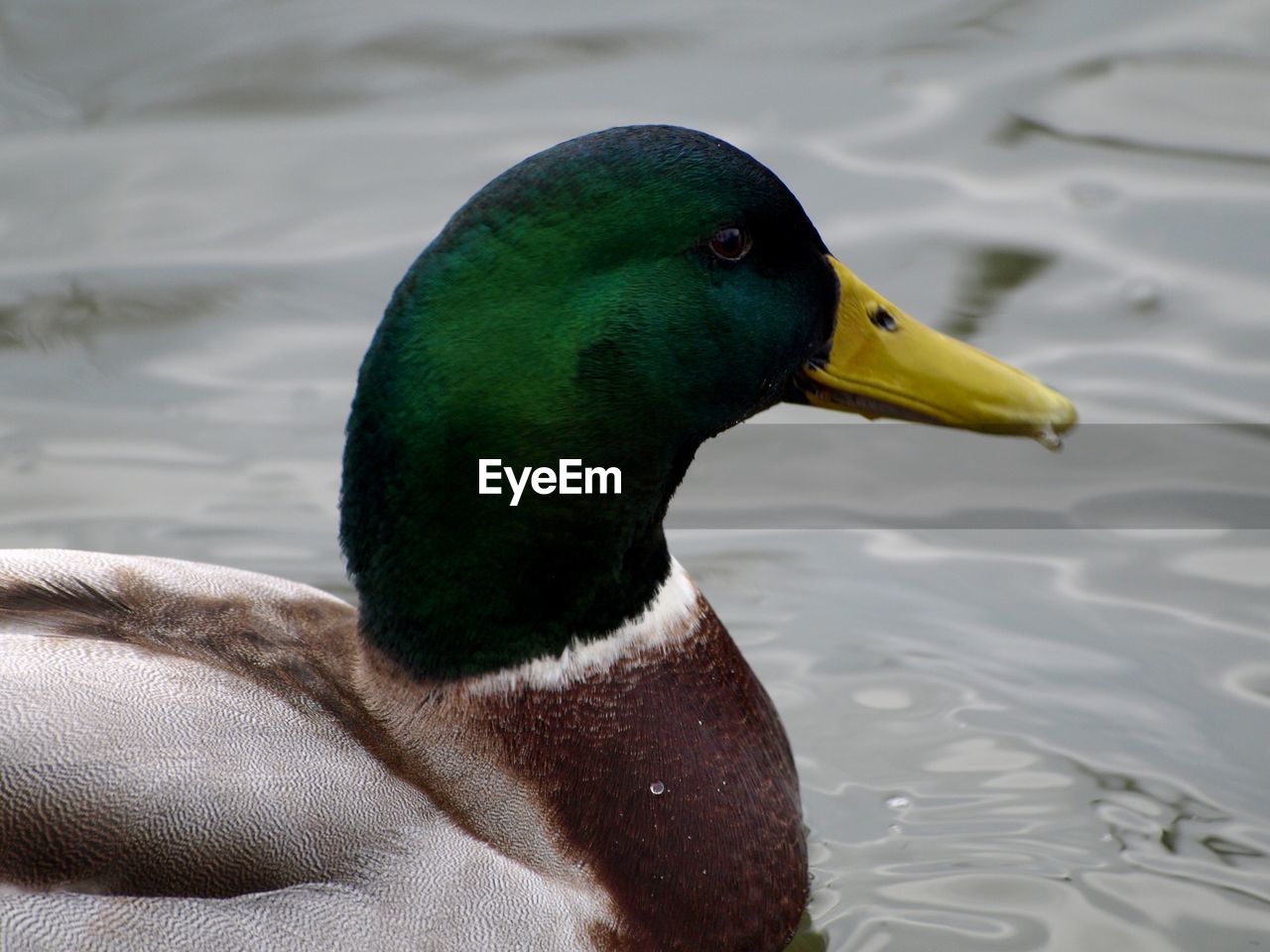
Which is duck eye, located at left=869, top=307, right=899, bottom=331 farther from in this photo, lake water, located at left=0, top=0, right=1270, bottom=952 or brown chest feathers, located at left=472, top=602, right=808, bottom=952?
lake water, located at left=0, top=0, right=1270, bottom=952

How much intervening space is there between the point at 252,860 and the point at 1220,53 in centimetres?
549

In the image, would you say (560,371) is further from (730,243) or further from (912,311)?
(912,311)

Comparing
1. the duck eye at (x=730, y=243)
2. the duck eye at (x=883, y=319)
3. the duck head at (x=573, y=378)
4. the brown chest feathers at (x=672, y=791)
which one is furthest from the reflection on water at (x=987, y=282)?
the duck eye at (x=730, y=243)

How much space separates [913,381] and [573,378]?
70 centimetres

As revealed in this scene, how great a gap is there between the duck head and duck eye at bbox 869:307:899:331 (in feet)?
0.21

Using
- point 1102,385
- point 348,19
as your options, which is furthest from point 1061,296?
point 348,19

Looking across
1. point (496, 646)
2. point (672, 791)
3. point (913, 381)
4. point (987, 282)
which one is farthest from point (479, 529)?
point (987, 282)

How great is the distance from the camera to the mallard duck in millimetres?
→ 3014

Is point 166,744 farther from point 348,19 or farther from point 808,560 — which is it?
point 348,19

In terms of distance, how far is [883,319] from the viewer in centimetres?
368

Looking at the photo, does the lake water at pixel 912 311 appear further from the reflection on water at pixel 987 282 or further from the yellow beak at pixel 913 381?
the yellow beak at pixel 913 381

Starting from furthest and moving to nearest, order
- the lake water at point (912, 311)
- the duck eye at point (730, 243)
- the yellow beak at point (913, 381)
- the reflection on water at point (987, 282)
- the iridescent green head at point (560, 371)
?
the reflection on water at point (987, 282) < the lake water at point (912, 311) < the yellow beak at point (913, 381) < the duck eye at point (730, 243) < the iridescent green head at point (560, 371)

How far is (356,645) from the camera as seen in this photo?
3609 millimetres

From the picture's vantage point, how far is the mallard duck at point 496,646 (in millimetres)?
3014
